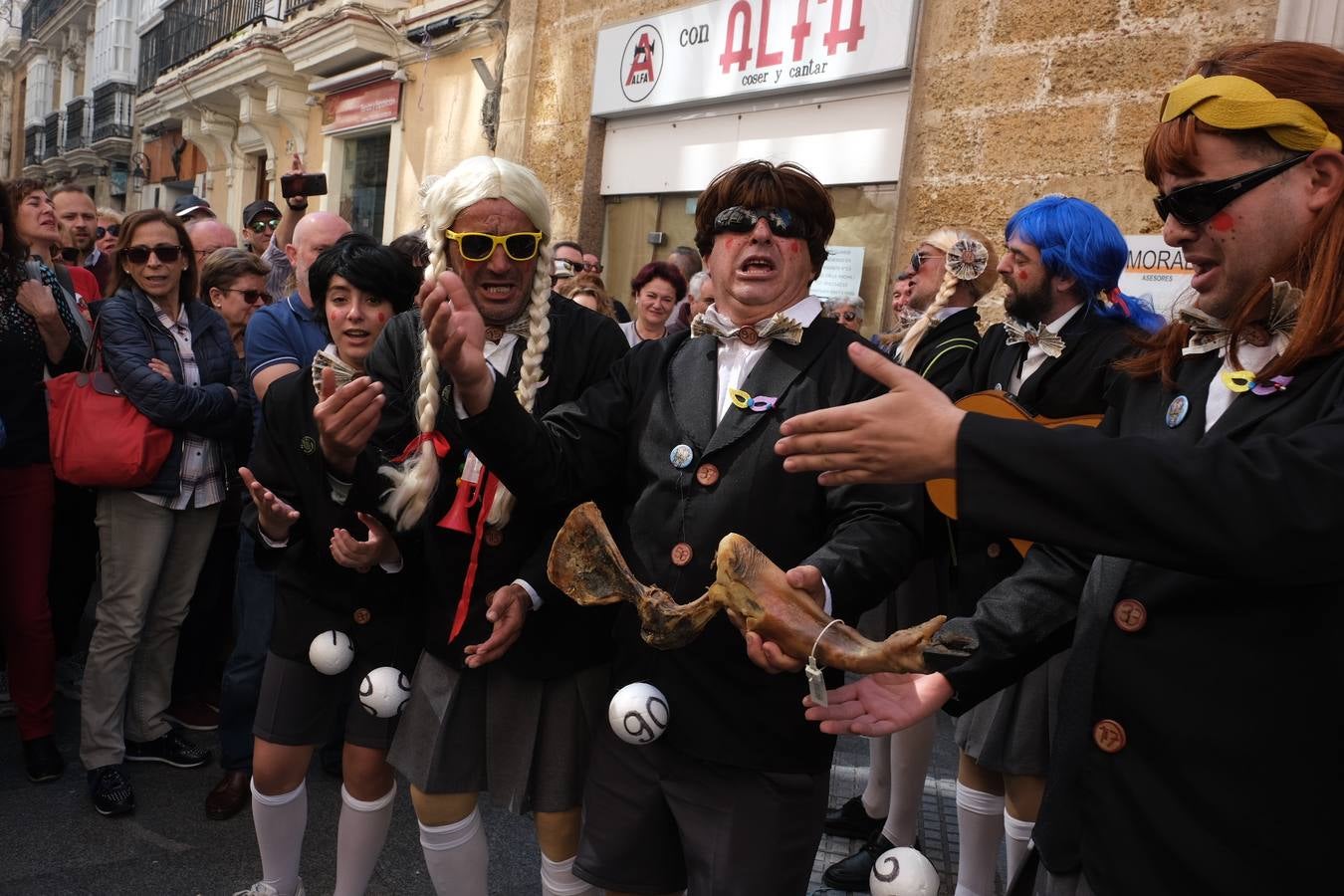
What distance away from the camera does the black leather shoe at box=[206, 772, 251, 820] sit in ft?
11.8

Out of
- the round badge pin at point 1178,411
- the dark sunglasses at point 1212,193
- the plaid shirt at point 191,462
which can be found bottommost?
the plaid shirt at point 191,462

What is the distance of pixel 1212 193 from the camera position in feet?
4.83

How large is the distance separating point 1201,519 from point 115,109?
31.5 metres

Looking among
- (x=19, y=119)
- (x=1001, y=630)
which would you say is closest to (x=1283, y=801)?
(x=1001, y=630)

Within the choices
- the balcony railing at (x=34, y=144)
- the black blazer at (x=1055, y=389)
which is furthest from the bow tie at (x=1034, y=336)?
the balcony railing at (x=34, y=144)

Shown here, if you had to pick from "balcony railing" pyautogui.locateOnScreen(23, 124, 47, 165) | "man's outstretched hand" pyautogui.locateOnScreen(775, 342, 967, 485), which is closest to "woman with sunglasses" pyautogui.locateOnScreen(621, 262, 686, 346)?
"man's outstretched hand" pyautogui.locateOnScreen(775, 342, 967, 485)

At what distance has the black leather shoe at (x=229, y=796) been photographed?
11.8ft

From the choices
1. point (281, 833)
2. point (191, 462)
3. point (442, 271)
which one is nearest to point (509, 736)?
point (281, 833)

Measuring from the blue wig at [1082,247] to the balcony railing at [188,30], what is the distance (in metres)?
17.3

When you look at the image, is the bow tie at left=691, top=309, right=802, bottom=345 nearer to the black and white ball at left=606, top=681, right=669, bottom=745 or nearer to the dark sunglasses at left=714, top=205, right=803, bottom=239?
the dark sunglasses at left=714, top=205, right=803, bottom=239

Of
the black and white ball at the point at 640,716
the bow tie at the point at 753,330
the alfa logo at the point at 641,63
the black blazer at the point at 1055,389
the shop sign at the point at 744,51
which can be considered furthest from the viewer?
the alfa logo at the point at 641,63

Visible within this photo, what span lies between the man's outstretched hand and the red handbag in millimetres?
3176

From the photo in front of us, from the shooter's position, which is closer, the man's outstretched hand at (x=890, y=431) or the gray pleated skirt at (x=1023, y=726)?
the man's outstretched hand at (x=890, y=431)

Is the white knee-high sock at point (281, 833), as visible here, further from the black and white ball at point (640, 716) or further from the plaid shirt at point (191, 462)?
the plaid shirt at point (191, 462)
